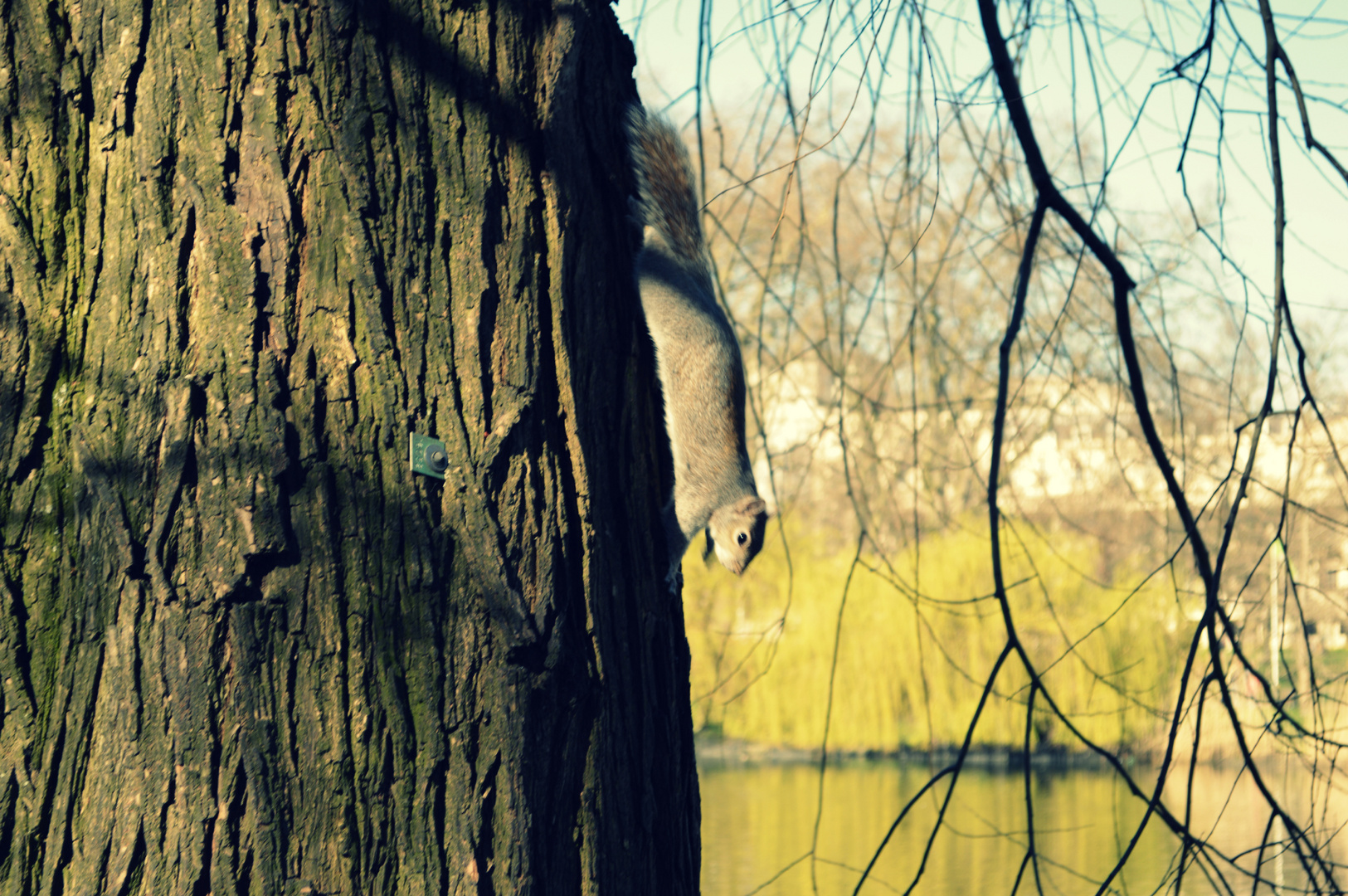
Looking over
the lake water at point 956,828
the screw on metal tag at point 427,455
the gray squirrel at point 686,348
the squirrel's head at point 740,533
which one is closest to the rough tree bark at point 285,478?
the screw on metal tag at point 427,455

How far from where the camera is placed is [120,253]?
887 millimetres

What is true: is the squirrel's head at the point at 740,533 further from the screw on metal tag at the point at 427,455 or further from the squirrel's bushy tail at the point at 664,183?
the screw on metal tag at the point at 427,455

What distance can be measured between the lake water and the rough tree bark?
5.56 m

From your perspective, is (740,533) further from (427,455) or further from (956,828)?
(956,828)

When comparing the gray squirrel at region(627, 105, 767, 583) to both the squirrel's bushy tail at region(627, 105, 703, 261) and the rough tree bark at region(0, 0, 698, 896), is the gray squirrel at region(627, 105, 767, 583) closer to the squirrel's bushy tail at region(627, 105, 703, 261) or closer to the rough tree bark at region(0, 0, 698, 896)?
the squirrel's bushy tail at region(627, 105, 703, 261)

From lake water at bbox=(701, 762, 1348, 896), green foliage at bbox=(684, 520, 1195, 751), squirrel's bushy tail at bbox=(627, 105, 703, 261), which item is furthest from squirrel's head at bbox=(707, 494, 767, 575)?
green foliage at bbox=(684, 520, 1195, 751)

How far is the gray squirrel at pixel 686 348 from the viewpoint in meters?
1.24

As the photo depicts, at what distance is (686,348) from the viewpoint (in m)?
1.29

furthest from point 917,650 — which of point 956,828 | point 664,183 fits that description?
point 664,183

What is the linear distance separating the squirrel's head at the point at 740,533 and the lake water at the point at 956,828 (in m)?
4.75

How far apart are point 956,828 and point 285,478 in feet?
25.4

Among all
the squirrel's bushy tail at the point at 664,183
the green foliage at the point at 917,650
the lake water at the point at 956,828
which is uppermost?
the squirrel's bushy tail at the point at 664,183

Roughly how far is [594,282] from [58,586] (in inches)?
21.2

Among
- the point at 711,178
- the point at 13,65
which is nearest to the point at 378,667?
the point at 13,65
